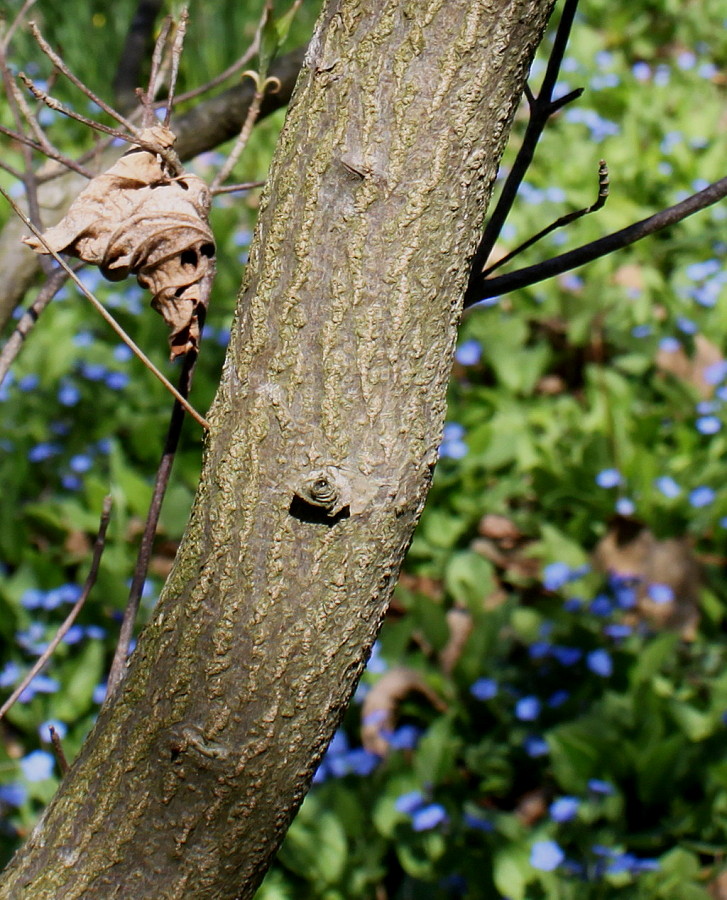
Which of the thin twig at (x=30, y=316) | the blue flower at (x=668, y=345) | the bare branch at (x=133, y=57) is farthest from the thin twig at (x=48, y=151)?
the blue flower at (x=668, y=345)

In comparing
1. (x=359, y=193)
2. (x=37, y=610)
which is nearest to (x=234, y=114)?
(x=359, y=193)

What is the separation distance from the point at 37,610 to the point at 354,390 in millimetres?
1880

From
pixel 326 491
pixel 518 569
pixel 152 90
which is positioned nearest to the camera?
pixel 326 491

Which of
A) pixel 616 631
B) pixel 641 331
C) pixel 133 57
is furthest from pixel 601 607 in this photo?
pixel 133 57

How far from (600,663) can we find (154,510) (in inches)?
57.0

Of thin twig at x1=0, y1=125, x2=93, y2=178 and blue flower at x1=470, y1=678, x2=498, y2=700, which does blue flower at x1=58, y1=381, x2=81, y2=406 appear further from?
thin twig at x1=0, y1=125, x2=93, y2=178

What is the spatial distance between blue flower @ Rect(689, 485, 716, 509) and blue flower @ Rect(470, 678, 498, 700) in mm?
724

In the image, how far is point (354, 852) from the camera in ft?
5.99

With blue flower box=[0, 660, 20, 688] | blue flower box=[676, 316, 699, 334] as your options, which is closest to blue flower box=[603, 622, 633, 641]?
blue flower box=[676, 316, 699, 334]

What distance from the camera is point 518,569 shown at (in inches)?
Result: 96.4

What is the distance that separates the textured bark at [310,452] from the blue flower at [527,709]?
1.31m

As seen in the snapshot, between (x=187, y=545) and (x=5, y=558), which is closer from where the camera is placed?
(x=187, y=545)

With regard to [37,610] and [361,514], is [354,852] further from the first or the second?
[361,514]

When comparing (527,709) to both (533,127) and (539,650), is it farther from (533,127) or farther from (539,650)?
Answer: (533,127)
